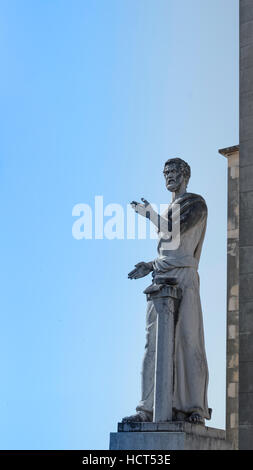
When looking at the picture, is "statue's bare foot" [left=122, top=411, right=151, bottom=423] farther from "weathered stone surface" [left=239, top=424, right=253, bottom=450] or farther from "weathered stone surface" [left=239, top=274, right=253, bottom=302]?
"weathered stone surface" [left=239, top=274, right=253, bottom=302]

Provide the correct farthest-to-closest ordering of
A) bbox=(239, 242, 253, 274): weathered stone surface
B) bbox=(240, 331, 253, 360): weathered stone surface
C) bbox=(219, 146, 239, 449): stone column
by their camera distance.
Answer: bbox=(219, 146, 239, 449): stone column
bbox=(239, 242, 253, 274): weathered stone surface
bbox=(240, 331, 253, 360): weathered stone surface

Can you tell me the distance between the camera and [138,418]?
1140 centimetres

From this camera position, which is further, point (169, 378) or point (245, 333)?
point (245, 333)

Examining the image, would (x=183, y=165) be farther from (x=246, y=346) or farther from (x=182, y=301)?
(x=246, y=346)

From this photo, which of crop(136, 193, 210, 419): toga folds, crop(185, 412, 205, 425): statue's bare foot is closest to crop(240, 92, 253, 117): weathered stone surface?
crop(136, 193, 210, 419): toga folds

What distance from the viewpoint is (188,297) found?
38.4 ft

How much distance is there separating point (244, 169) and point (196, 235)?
1492mm

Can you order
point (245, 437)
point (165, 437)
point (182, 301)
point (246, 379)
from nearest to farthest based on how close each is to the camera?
point (165, 437)
point (182, 301)
point (245, 437)
point (246, 379)

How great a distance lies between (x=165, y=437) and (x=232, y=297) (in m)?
7.59

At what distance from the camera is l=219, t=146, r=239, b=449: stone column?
1700 centimetres

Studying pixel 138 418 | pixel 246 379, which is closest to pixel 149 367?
pixel 138 418

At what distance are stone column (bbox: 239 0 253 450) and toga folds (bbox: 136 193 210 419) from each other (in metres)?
0.77
